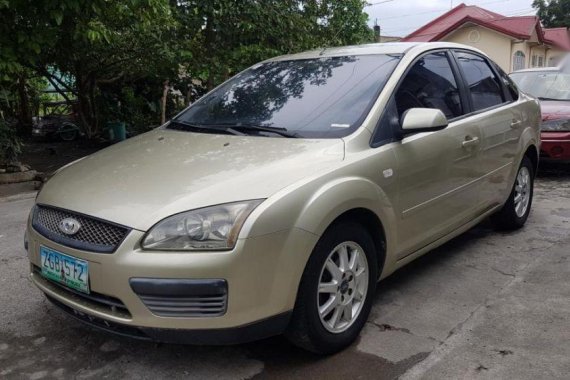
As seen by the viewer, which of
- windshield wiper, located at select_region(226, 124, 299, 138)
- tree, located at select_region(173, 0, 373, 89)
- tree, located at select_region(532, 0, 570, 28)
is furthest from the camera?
tree, located at select_region(532, 0, 570, 28)

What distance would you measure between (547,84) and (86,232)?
7723mm

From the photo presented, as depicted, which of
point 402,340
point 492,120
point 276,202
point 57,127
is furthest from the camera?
point 57,127

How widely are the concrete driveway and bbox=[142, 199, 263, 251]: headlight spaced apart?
72 cm

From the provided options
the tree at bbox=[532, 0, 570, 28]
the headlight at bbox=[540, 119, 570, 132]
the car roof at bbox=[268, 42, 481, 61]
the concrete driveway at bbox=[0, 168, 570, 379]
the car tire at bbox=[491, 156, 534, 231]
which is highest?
the tree at bbox=[532, 0, 570, 28]

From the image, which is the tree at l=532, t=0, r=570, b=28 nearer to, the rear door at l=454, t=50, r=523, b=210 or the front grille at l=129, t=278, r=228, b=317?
the rear door at l=454, t=50, r=523, b=210

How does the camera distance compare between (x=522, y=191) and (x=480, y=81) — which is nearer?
(x=480, y=81)

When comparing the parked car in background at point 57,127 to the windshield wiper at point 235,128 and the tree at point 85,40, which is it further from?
the windshield wiper at point 235,128

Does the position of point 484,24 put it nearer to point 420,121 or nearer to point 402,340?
point 420,121

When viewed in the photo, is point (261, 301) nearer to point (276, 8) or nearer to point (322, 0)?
point (276, 8)

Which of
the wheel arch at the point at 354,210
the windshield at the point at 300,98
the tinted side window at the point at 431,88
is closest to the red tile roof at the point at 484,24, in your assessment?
the tinted side window at the point at 431,88

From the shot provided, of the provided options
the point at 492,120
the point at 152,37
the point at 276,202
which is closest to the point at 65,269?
the point at 276,202

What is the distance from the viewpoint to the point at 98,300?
2.46 metres

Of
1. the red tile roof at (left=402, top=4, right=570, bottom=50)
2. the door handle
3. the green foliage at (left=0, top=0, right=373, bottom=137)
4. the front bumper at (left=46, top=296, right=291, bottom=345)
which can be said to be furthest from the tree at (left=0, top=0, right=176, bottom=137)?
the red tile roof at (left=402, top=4, right=570, bottom=50)

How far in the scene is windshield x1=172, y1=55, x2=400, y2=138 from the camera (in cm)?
313
